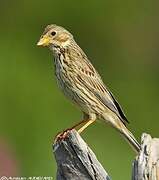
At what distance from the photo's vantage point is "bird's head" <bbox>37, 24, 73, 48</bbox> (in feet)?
28.9

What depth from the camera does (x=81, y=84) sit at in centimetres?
885

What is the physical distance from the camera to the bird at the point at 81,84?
8.74 metres

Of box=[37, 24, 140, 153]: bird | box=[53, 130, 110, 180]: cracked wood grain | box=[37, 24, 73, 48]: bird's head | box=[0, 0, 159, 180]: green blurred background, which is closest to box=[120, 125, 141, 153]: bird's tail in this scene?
box=[37, 24, 140, 153]: bird

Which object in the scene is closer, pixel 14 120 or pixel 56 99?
pixel 14 120

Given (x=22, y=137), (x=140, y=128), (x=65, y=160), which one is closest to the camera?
(x=65, y=160)

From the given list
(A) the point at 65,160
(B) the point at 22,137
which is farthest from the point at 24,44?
(A) the point at 65,160

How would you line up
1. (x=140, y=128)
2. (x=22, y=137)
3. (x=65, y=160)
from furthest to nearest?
(x=140, y=128) < (x=22, y=137) < (x=65, y=160)

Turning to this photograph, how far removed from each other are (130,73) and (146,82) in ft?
0.99

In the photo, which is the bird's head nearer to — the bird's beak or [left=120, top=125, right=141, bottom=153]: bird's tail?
the bird's beak

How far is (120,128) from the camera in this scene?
8.88 meters

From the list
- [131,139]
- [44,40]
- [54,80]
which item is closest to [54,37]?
[44,40]

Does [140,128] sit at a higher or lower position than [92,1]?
lower

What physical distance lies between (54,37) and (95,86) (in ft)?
1.58

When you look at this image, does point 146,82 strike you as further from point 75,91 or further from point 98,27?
point 75,91
